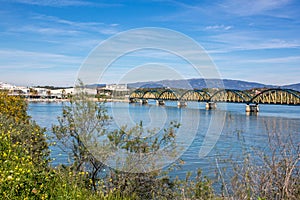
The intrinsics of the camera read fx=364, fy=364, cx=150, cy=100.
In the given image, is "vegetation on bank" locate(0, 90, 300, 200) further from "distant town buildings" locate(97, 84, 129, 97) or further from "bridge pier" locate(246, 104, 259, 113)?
"bridge pier" locate(246, 104, 259, 113)

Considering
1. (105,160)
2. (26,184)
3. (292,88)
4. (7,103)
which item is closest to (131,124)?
(105,160)

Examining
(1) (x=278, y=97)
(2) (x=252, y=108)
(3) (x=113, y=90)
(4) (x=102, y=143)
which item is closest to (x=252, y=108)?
(2) (x=252, y=108)

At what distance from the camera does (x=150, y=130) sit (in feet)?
27.5

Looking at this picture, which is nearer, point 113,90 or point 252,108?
point 113,90

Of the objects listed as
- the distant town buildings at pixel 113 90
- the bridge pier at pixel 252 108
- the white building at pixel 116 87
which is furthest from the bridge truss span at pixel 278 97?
the white building at pixel 116 87

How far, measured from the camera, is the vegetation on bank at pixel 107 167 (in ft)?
16.6

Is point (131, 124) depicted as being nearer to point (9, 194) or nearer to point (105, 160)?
point (105, 160)

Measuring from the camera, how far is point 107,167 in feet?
26.5

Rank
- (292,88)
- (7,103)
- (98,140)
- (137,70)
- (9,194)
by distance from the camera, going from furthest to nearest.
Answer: (292,88) < (7,103) < (98,140) < (137,70) < (9,194)

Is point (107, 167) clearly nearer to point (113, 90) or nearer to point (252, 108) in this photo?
point (113, 90)

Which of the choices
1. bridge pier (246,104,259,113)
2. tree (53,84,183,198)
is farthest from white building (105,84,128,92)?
bridge pier (246,104,259,113)

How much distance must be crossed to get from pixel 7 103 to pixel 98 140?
10.3m

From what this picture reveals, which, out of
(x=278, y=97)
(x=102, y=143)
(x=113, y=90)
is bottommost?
(x=102, y=143)

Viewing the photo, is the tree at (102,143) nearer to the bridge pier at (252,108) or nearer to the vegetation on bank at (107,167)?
the vegetation on bank at (107,167)
